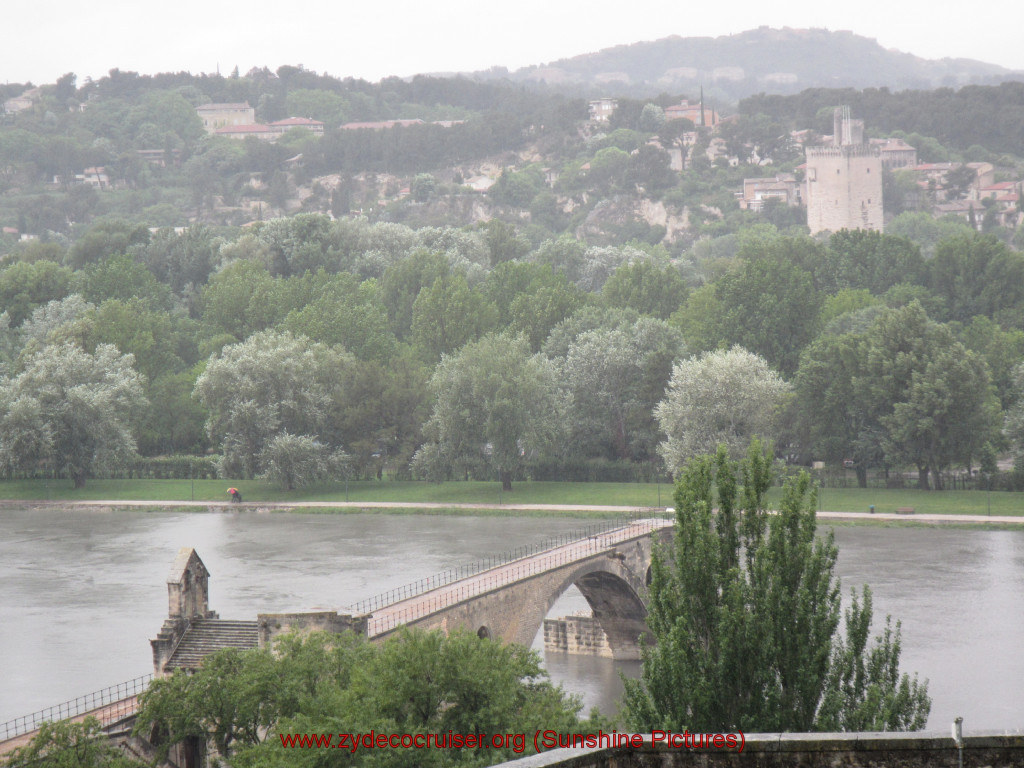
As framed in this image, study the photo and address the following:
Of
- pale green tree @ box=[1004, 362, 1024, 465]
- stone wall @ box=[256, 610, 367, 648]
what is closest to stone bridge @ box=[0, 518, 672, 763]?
stone wall @ box=[256, 610, 367, 648]

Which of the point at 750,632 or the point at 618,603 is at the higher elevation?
the point at 750,632

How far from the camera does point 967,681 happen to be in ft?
141

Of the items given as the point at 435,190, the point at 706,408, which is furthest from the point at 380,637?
the point at 435,190

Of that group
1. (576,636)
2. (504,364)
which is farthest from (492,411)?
(576,636)

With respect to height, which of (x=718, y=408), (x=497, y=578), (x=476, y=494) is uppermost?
(x=718, y=408)

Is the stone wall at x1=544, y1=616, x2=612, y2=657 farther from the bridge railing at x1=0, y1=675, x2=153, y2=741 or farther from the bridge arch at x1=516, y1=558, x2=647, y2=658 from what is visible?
the bridge railing at x1=0, y1=675, x2=153, y2=741

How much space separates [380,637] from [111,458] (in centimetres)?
4919

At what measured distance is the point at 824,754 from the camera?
13188 millimetres

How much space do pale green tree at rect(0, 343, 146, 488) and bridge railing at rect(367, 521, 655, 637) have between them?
38368mm

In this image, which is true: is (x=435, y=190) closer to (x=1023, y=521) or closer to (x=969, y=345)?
(x=969, y=345)

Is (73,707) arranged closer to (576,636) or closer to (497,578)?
(497,578)

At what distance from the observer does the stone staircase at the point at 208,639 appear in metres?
37.5

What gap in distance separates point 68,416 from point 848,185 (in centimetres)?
11201

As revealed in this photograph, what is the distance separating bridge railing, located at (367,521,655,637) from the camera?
38.6 m
